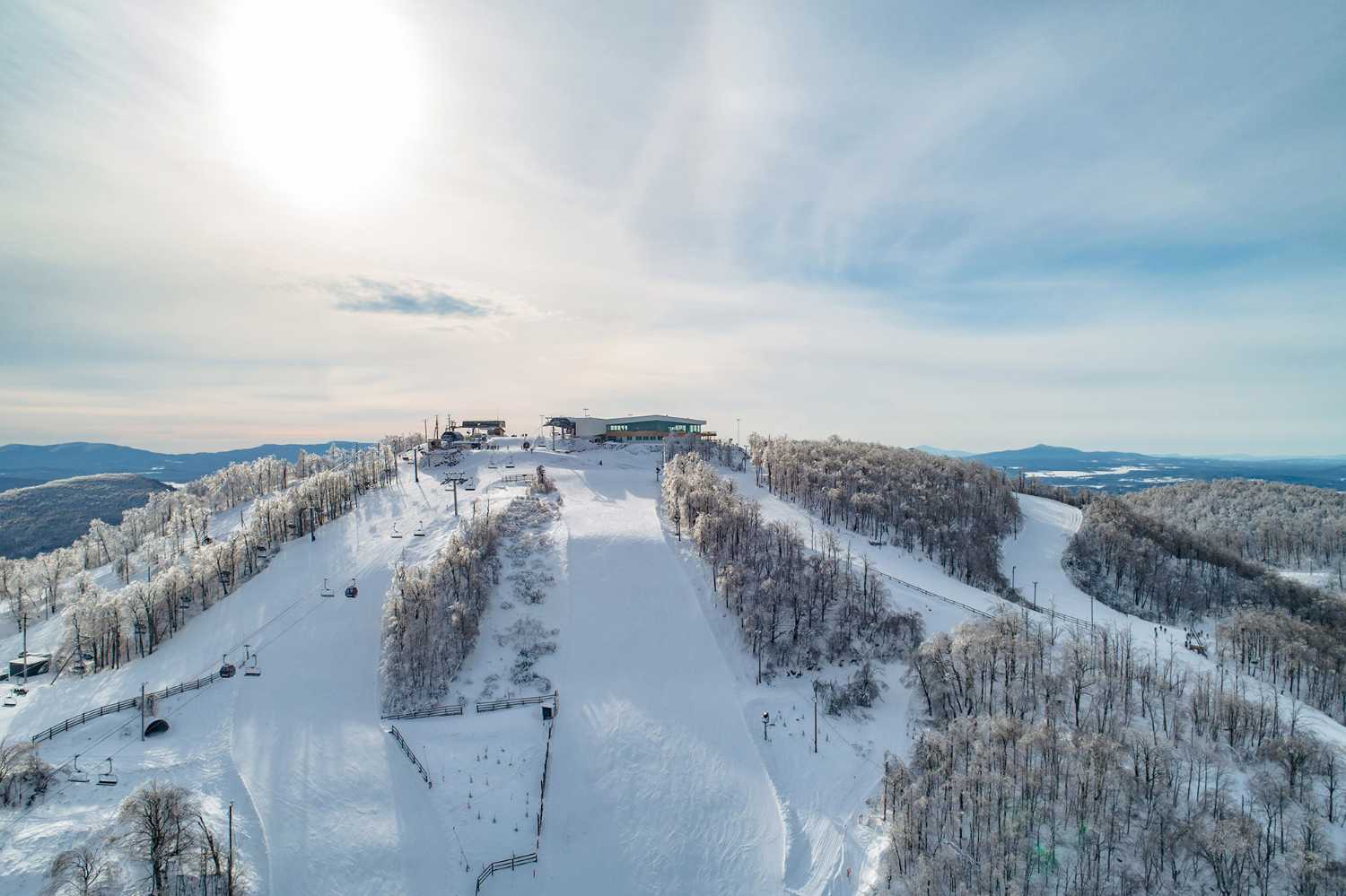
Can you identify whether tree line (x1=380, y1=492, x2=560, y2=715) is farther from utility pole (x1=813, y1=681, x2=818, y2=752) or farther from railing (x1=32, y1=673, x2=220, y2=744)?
utility pole (x1=813, y1=681, x2=818, y2=752)

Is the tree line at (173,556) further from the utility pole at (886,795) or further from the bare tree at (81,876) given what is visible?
the utility pole at (886,795)

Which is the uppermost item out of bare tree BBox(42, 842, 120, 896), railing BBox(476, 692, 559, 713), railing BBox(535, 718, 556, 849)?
bare tree BBox(42, 842, 120, 896)

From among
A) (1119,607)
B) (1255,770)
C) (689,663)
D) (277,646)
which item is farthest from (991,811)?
(1119,607)

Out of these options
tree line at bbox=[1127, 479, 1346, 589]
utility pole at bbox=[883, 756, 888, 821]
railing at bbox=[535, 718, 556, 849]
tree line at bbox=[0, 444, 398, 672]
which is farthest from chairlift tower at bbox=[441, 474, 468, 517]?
tree line at bbox=[1127, 479, 1346, 589]

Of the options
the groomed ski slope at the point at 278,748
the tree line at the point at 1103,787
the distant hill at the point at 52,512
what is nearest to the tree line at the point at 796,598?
the tree line at the point at 1103,787

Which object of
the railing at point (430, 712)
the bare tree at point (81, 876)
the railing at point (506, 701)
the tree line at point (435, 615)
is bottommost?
the railing at point (430, 712)
